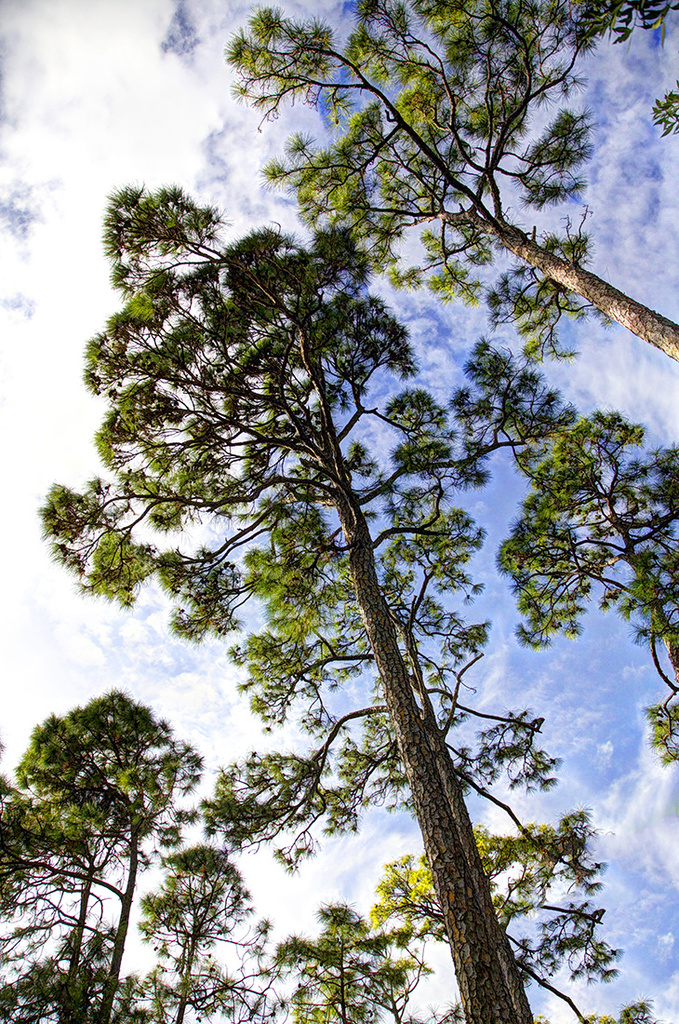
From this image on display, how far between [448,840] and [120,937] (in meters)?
4.30

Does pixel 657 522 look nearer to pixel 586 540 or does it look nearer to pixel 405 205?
pixel 586 540

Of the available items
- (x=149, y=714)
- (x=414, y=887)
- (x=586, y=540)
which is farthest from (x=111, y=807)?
(x=586, y=540)

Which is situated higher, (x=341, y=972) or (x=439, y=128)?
(x=439, y=128)

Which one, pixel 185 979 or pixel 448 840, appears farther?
pixel 185 979

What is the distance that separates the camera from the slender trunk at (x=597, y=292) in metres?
3.23

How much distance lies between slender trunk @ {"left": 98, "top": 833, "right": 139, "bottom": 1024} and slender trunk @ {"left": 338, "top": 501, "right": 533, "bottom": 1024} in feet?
8.35

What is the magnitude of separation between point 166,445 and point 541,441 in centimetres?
366

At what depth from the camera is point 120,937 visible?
5090mm

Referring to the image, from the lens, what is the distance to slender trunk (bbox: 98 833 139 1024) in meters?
3.51

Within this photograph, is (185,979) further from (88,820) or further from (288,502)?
(288,502)

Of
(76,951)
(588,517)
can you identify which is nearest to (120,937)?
(76,951)

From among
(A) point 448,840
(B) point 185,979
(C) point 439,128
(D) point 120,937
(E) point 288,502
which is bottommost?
(B) point 185,979

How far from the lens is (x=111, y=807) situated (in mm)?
5535

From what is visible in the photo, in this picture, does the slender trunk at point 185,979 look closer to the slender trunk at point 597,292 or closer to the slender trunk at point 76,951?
the slender trunk at point 76,951
